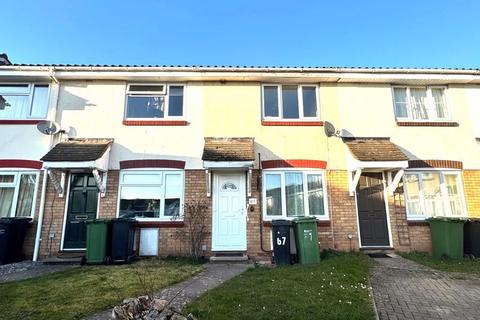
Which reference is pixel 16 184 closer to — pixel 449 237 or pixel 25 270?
pixel 25 270

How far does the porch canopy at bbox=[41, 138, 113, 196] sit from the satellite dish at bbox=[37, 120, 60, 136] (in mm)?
422

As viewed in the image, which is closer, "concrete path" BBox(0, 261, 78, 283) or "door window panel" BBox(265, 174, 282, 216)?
"concrete path" BBox(0, 261, 78, 283)

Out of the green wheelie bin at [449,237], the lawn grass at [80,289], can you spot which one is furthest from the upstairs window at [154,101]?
the green wheelie bin at [449,237]

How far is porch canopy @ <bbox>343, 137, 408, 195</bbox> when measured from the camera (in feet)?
28.5

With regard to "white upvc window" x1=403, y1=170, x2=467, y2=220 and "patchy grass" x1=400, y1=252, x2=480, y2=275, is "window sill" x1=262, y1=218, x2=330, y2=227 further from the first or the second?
"white upvc window" x1=403, y1=170, x2=467, y2=220

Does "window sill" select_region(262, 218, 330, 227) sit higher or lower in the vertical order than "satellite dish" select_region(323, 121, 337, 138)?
lower

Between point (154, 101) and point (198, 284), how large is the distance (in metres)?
6.03

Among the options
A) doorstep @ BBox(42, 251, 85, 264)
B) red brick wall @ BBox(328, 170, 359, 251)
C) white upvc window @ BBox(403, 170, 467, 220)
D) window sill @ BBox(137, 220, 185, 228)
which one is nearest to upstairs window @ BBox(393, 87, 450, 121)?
white upvc window @ BBox(403, 170, 467, 220)

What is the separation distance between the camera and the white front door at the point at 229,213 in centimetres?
883

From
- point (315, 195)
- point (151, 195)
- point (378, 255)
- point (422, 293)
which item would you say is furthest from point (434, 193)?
point (151, 195)

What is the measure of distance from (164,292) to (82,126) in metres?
6.26

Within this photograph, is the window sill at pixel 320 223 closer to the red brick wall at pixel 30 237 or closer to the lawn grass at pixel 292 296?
the lawn grass at pixel 292 296

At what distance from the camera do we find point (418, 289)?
18.7ft

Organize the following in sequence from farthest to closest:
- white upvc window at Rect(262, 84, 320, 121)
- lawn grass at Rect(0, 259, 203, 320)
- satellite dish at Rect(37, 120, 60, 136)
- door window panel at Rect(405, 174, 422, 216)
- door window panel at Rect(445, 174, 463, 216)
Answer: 1. white upvc window at Rect(262, 84, 320, 121)
2. door window panel at Rect(445, 174, 463, 216)
3. door window panel at Rect(405, 174, 422, 216)
4. satellite dish at Rect(37, 120, 60, 136)
5. lawn grass at Rect(0, 259, 203, 320)
